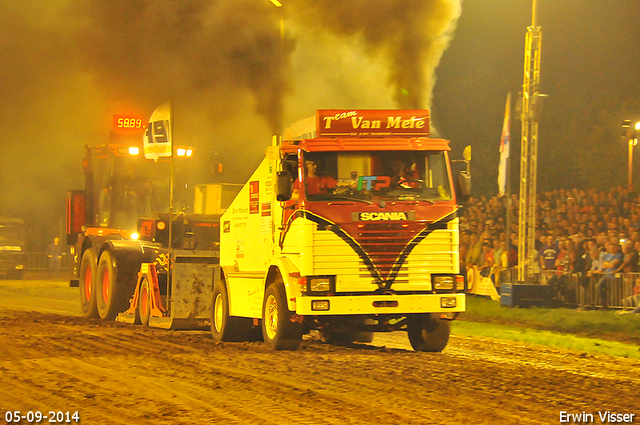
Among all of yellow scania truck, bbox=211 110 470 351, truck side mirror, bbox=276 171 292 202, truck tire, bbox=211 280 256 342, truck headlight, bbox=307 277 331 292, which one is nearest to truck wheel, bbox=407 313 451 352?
yellow scania truck, bbox=211 110 470 351

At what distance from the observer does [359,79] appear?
19.4 metres

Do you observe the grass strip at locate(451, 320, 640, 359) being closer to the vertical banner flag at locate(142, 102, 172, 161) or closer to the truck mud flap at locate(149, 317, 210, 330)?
the truck mud flap at locate(149, 317, 210, 330)

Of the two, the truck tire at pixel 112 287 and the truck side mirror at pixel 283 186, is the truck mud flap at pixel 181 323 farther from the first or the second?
the truck side mirror at pixel 283 186

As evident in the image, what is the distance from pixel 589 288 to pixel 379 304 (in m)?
7.65

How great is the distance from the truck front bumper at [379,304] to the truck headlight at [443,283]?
0.13m

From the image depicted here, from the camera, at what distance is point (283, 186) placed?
1173 centimetres

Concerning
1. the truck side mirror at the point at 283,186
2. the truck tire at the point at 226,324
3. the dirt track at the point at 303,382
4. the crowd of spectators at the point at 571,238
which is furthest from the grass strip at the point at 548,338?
the truck side mirror at the point at 283,186

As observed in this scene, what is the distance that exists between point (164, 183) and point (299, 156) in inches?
301

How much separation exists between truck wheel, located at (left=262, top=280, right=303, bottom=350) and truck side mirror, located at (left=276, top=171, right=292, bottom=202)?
1.16 metres

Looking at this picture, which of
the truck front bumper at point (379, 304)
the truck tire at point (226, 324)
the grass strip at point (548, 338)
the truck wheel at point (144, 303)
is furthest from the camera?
the truck wheel at point (144, 303)

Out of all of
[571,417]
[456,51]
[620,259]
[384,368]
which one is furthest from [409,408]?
[456,51]

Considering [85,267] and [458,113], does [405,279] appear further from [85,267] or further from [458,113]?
[458,113]

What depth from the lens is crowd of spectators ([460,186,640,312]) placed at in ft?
57.8

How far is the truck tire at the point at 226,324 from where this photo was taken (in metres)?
13.9
